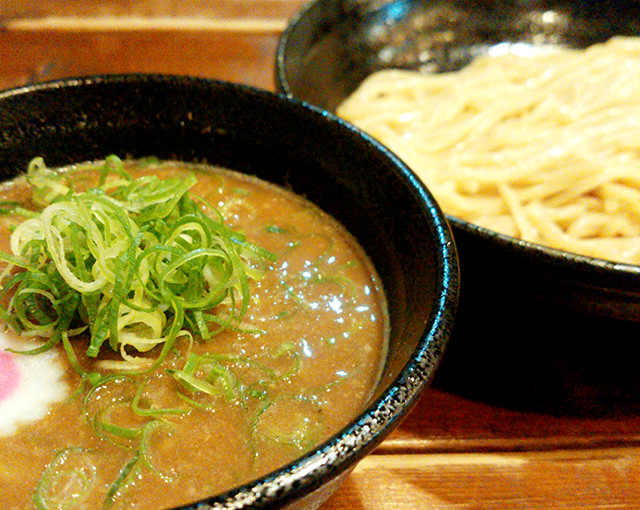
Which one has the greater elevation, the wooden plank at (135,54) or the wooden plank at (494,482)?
the wooden plank at (135,54)

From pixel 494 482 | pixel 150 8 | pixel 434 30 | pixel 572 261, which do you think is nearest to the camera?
pixel 572 261

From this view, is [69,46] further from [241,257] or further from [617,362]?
[617,362]

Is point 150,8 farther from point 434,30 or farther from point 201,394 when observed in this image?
point 201,394

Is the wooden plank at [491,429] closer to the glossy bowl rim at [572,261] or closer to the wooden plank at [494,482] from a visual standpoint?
the wooden plank at [494,482]

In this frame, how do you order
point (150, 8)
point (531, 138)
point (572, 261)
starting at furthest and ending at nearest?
point (150, 8), point (531, 138), point (572, 261)

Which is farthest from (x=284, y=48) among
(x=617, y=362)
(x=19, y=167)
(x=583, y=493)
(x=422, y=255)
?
(x=583, y=493)

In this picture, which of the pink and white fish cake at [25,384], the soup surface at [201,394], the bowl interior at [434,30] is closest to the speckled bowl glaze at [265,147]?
the soup surface at [201,394]

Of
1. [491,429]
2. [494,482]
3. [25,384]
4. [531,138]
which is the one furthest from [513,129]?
[25,384]

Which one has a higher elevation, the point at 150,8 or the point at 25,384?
the point at 150,8
